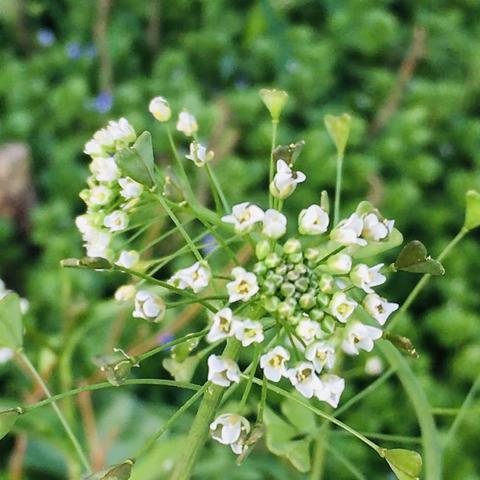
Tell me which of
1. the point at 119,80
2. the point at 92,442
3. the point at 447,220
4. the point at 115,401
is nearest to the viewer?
the point at 92,442

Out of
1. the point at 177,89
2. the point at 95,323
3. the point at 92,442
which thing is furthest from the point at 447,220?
the point at 92,442

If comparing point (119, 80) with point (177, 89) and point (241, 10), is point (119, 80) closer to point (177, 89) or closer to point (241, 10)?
point (177, 89)

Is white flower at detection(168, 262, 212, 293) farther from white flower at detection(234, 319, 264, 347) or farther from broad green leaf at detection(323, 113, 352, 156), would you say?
broad green leaf at detection(323, 113, 352, 156)

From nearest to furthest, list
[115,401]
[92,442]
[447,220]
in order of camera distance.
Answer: [92,442], [115,401], [447,220]

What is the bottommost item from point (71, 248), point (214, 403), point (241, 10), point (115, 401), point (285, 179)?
point (115, 401)

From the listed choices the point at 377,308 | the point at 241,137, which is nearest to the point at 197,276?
the point at 377,308

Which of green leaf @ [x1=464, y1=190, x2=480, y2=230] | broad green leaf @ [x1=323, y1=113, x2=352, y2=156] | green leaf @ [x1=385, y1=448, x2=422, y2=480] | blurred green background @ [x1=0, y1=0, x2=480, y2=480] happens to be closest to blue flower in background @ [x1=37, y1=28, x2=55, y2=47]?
blurred green background @ [x1=0, y1=0, x2=480, y2=480]

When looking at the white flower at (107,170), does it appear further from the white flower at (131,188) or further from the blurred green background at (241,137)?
the blurred green background at (241,137)
